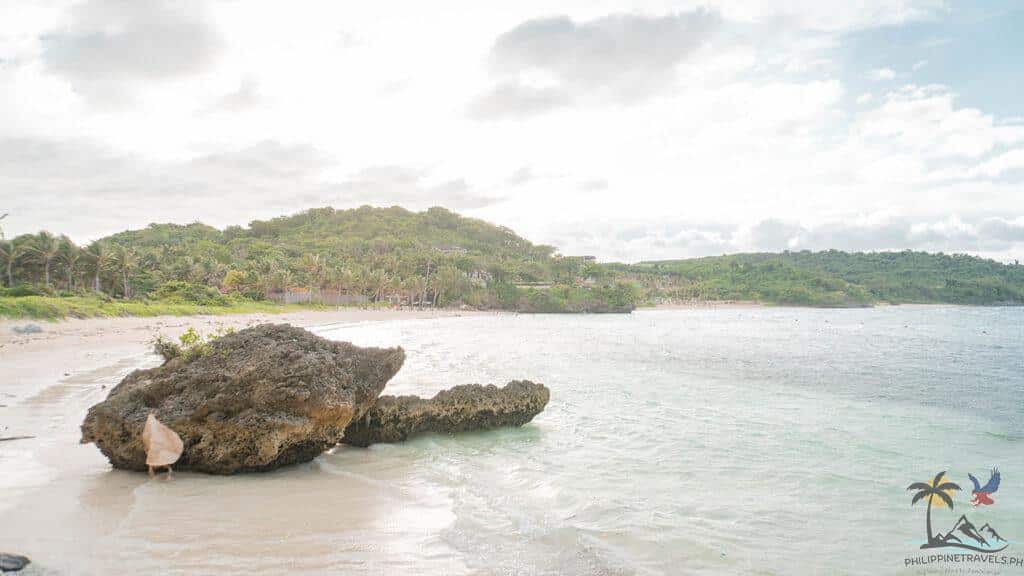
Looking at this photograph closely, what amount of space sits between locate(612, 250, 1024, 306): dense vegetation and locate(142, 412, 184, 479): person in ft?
541

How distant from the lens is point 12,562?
437 cm

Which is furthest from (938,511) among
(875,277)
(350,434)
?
(875,277)

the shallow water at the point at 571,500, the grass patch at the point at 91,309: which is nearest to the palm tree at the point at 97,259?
the grass patch at the point at 91,309

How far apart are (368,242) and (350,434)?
165 meters

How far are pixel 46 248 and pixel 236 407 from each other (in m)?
57.0

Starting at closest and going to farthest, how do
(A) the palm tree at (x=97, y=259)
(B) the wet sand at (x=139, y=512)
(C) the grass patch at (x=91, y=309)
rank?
(B) the wet sand at (x=139, y=512) < (C) the grass patch at (x=91, y=309) < (A) the palm tree at (x=97, y=259)

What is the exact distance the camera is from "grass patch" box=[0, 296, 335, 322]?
97.3 feet

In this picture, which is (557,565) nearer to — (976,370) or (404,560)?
(404,560)

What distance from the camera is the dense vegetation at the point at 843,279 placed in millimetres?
144025

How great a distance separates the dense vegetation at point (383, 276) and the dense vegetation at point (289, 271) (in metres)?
0.22

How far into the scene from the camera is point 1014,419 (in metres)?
14.5

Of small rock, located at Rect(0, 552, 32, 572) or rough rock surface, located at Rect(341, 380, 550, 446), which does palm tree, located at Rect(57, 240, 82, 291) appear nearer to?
rough rock surface, located at Rect(341, 380, 550, 446)

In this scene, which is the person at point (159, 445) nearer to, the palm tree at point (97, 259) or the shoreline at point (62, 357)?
the shoreline at point (62, 357)

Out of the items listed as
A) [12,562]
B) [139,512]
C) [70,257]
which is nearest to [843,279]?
[70,257]
